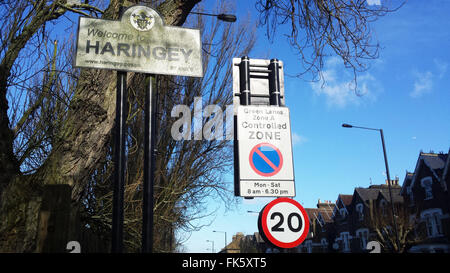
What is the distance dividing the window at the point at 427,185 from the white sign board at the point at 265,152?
96.2 ft

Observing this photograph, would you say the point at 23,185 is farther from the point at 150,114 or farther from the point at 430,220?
the point at 430,220

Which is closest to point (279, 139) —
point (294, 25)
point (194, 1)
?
point (294, 25)

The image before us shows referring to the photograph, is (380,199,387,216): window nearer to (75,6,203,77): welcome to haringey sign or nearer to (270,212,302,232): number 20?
(270,212,302,232): number 20

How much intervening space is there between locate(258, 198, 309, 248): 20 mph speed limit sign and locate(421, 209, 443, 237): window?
27.9 m

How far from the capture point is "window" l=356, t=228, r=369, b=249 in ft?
120

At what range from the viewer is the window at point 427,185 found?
29062 mm

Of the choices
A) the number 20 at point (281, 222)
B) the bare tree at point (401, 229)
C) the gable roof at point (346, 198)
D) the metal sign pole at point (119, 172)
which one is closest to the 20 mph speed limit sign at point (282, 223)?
the number 20 at point (281, 222)

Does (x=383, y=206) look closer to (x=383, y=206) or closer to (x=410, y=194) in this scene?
(x=383, y=206)

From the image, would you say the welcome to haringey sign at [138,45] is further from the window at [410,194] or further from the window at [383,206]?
the window at [383,206]

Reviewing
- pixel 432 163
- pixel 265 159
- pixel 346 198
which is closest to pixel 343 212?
pixel 346 198

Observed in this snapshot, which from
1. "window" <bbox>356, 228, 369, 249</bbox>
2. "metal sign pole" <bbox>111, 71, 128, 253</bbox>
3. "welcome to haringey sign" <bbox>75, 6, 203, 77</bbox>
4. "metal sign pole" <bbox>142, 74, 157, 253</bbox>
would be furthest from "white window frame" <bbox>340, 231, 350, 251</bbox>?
"metal sign pole" <bbox>111, 71, 128, 253</bbox>

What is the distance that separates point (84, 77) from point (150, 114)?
2.28m

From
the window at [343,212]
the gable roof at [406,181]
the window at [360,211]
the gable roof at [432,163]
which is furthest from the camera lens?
the window at [343,212]
